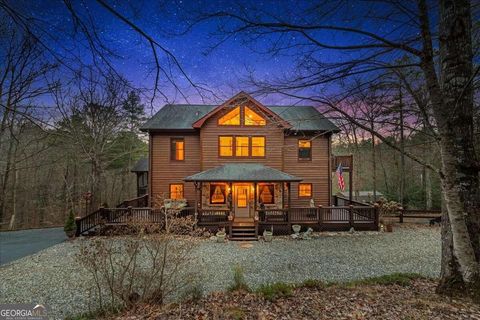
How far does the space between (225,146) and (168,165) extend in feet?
13.4

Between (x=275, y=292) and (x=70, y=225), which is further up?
(x=275, y=292)

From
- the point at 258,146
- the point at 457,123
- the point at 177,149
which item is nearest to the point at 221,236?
the point at 258,146

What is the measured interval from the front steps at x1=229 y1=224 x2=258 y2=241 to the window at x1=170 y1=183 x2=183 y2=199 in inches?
191

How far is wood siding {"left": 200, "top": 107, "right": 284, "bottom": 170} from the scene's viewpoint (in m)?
14.4

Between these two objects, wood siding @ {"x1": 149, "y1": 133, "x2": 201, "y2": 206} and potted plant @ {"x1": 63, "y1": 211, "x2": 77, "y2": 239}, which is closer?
potted plant @ {"x1": 63, "y1": 211, "x2": 77, "y2": 239}

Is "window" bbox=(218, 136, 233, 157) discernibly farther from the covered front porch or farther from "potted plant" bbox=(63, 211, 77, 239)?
"potted plant" bbox=(63, 211, 77, 239)

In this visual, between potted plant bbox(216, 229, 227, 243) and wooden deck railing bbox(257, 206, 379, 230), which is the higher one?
wooden deck railing bbox(257, 206, 379, 230)

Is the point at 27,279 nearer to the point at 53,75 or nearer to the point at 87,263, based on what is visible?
the point at 87,263

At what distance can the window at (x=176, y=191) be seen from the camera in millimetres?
14906

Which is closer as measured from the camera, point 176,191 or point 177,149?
point 176,191

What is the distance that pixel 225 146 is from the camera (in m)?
14.6

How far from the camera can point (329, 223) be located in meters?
12.4

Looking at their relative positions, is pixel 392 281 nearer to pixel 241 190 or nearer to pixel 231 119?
pixel 241 190

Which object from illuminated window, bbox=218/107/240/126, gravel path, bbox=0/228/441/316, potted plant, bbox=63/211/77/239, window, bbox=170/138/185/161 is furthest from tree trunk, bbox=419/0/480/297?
potted plant, bbox=63/211/77/239
